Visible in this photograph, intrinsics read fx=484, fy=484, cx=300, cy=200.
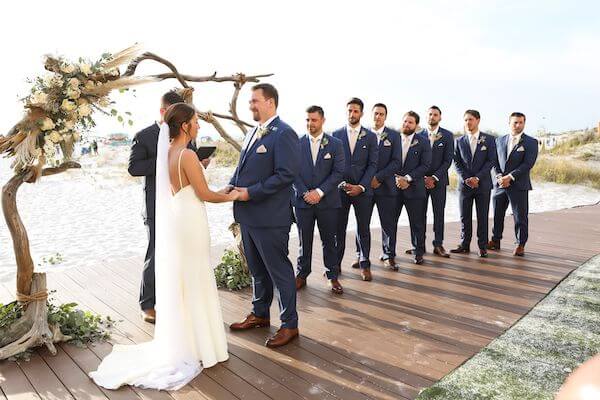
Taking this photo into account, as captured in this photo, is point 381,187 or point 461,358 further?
point 381,187

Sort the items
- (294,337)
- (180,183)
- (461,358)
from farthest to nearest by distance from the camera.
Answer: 1. (294,337)
2. (461,358)
3. (180,183)

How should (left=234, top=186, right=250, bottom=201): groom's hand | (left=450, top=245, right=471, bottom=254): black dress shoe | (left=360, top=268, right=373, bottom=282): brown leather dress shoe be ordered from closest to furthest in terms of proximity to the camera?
1. (left=234, top=186, right=250, bottom=201): groom's hand
2. (left=360, top=268, right=373, bottom=282): brown leather dress shoe
3. (left=450, top=245, right=471, bottom=254): black dress shoe

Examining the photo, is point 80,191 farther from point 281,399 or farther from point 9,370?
point 281,399

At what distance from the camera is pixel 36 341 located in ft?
11.6

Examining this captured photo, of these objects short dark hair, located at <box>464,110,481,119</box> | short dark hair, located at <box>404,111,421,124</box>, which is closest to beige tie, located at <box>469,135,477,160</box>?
short dark hair, located at <box>464,110,481,119</box>

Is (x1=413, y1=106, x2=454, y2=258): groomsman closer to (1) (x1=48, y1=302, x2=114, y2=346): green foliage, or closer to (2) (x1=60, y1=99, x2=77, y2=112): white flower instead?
(1) (x1=48, y1=302, x2=114, y2=346): green foliage

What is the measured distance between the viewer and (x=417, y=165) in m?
6.34

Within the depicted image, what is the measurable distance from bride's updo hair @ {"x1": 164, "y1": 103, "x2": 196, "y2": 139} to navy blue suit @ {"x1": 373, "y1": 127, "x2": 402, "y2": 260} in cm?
313

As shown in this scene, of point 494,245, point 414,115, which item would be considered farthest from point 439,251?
point 414,115

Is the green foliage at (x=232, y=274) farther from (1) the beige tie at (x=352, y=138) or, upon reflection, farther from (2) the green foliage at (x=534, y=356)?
(2) the green foliage at (x=534, y=356)

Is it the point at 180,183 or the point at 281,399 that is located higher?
the point at 180,183

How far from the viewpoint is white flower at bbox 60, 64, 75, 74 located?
3.40m

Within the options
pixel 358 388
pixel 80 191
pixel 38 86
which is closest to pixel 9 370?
pixel 38 86

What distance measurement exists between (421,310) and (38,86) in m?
3.70
